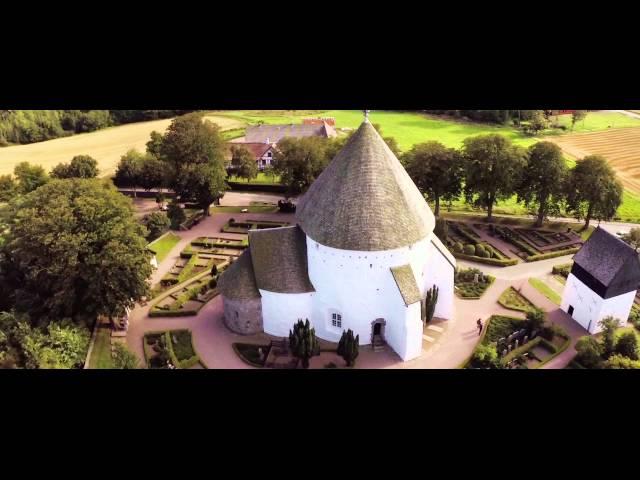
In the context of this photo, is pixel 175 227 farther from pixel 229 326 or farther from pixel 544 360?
pixel 544 360

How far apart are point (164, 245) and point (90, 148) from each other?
103 feet

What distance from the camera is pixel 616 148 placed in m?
59.4

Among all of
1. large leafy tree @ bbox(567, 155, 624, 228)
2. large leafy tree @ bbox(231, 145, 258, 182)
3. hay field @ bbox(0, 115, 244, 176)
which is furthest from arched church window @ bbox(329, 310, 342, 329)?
hay field @ bbox(0, 115, 244, 176)

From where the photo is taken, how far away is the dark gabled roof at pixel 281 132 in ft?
252

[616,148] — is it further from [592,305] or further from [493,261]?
[592,305]

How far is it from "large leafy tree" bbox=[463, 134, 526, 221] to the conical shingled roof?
19961 millimetres

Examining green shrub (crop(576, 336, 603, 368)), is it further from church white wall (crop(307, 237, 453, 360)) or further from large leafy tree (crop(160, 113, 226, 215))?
large leafy tree (crop(160, 113, 226, 215))

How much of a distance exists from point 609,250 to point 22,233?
41298mm

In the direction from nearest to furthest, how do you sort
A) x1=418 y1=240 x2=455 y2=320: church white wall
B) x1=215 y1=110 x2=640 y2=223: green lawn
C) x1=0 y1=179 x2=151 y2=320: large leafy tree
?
x1=0 y1=179 x2=151 y2=320: large leafy tree → x1=418 y1=240 x2=455 y2=320: church white wall → x1=215 y1=110 x2=640 y2=223: green lawn

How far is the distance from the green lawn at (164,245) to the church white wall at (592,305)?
119 feet

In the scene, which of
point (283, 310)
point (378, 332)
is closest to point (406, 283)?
point (378, 332)

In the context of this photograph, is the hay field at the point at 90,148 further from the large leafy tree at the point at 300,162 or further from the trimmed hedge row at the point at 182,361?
the trimmed hedge row at the point at 182,361

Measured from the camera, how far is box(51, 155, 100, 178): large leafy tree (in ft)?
188

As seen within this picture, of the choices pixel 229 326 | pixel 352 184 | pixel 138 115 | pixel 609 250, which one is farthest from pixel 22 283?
pixel 138 115
